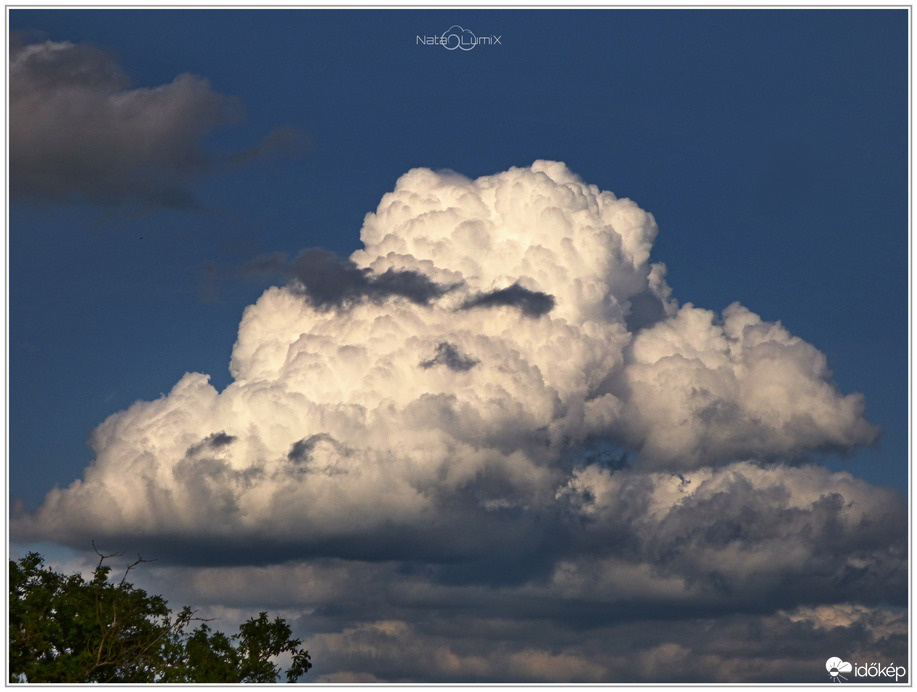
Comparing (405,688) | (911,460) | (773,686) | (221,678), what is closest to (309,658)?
(221,678)

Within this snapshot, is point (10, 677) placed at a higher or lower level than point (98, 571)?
lower

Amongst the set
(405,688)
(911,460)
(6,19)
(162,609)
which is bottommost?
(405,688)

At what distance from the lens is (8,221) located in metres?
60.8

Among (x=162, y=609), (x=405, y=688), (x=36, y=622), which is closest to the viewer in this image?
(x=405, y=688)

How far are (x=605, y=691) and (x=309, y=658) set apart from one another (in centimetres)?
1843

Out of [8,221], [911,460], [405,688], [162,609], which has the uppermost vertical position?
[8,221]

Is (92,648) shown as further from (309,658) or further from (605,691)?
(605,691)

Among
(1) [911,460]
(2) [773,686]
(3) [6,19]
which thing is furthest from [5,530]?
(1) [911,460]

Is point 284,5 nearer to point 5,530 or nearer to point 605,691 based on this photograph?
point 5,530

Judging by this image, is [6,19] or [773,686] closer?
[773,686]

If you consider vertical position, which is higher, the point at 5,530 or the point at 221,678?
the point at 5,530

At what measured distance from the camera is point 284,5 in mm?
63875

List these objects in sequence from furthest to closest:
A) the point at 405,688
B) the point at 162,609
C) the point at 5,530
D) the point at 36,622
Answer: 1. the point at 162,609
2. the point at 36,622
3. the point at 5,530
4. the point at 405,688

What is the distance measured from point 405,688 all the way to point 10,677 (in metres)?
18.1
